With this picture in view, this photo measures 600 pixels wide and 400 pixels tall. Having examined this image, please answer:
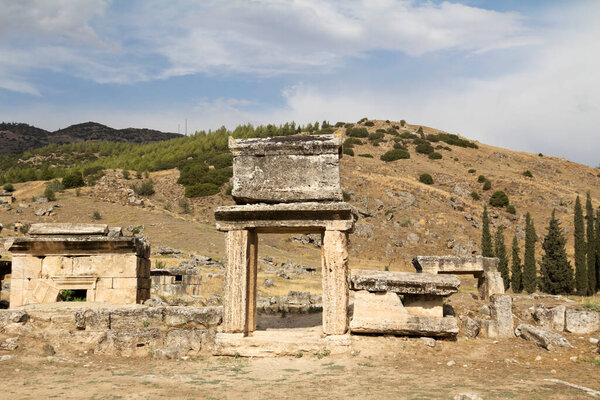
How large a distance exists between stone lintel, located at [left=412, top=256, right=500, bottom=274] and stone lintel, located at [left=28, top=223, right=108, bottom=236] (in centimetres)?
923

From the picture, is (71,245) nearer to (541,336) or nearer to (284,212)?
(284,212)

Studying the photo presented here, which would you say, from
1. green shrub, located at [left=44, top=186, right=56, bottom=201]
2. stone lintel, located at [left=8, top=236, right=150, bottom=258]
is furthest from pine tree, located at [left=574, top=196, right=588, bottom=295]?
green shrub, located at [left=44, top=186, right=56, bottom=201]

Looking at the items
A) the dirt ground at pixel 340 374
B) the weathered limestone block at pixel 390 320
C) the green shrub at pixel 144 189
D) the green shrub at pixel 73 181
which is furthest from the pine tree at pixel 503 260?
the green shrub at pixel 73 181

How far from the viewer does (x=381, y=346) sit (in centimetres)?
891

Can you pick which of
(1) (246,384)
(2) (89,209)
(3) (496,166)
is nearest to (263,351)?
(1) (246,384)

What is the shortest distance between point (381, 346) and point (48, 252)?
7.73m

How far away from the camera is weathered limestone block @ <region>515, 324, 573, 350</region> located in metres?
8.89

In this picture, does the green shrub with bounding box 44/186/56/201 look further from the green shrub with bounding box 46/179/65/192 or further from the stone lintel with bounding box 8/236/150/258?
the stone lintel with bounding box 8/236/150/258

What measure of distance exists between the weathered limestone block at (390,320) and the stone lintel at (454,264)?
252 inches

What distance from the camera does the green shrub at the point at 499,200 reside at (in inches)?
1891

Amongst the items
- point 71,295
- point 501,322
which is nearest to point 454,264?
point 501,322

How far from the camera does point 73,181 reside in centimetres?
4434

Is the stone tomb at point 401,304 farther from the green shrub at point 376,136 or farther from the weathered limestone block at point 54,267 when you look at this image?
the green shrub at point 376,136

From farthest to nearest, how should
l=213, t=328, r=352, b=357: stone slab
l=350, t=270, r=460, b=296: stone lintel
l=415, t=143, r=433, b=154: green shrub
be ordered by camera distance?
l=415, t=143, r=433, b=154: green shrub < l=350, t=270, r=460, b=296: stone lintel < l=213, t=328, r=352, b=357: stone slab
